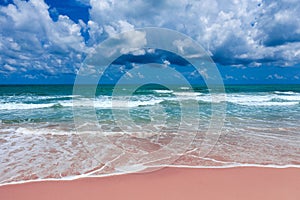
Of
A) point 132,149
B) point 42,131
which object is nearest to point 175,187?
point 132,149

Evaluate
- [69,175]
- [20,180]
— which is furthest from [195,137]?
[20,180]

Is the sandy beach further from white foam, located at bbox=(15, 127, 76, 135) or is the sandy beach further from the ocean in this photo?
white foam, located at bbox=(15, 127, 76, 135)

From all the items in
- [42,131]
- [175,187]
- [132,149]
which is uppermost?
[42,131]

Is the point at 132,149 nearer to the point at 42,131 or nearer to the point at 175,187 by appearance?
the point at 175,187

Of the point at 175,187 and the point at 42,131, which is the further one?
the point at 42,131

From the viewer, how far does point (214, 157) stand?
5836mm

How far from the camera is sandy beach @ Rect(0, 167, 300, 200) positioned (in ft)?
12.1

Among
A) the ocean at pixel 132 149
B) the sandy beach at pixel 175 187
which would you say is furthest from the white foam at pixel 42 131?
the sandy beach at pixel 175 187

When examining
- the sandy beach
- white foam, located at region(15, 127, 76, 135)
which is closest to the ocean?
white foam, located at region(15, 127, 76, 135)

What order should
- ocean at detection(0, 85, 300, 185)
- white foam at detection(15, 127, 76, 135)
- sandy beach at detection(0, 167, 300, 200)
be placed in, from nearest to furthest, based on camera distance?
sandy beach at detection(0, 167, 300, 200) → ocean at detection(0, 85, 300, 185) → white foam at detection(15, 127, 76, 135)

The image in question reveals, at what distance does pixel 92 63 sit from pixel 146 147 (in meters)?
3.28

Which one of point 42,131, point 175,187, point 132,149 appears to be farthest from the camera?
point 42,131

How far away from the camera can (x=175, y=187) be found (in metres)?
3.99

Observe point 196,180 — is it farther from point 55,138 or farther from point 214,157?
point 55,138
